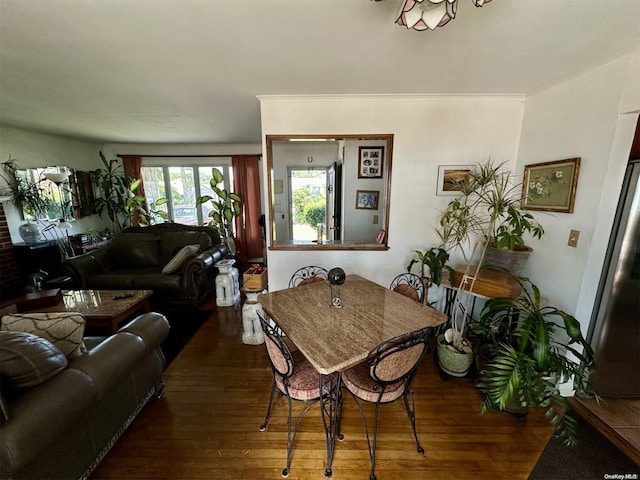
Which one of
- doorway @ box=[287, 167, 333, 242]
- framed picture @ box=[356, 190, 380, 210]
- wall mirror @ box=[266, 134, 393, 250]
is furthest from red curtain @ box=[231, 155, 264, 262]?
framed picture @ box=[356, 190, 380, 210]

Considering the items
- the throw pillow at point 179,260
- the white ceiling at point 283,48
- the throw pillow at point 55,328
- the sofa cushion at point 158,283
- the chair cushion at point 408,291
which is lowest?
the sofa cushion at point 158,283

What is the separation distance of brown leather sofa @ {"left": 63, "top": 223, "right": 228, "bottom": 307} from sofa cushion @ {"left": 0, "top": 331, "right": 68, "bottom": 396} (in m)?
2.14

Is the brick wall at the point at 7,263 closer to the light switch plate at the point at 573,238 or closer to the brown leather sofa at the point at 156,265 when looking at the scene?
the brown leather sofa at the point at 156,265

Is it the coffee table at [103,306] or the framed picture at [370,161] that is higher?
the framed picture at [370,161]

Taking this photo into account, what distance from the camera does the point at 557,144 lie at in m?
2.01

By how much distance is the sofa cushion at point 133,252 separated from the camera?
3.74 m

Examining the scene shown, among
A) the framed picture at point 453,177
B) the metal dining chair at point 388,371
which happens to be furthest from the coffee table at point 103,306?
the framed picture at point 453,177

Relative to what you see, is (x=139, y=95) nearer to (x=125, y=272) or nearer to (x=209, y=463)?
(x=125, y=272)

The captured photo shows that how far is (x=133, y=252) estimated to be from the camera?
12.3 ft

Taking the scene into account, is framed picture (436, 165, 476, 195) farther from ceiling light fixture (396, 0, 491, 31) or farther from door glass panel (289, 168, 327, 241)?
door glass panel (289, 168, 327, 241)

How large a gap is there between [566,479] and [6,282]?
20.6 ft

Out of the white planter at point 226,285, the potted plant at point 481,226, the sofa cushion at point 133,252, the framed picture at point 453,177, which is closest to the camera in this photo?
the potted plant at point 481,226

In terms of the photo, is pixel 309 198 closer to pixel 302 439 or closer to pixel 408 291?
pixel 408 291

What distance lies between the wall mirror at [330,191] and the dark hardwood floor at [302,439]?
1.38 m
